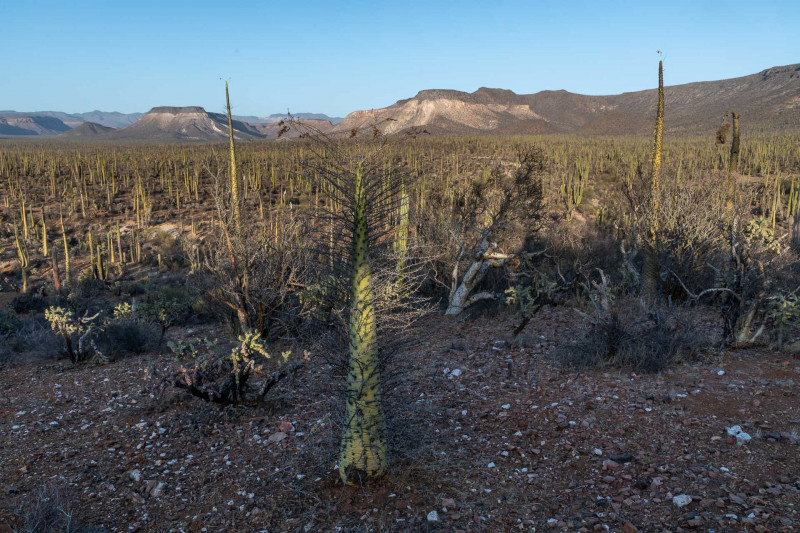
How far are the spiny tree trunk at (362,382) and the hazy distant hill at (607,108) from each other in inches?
2514

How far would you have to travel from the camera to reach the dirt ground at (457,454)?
3857 mm

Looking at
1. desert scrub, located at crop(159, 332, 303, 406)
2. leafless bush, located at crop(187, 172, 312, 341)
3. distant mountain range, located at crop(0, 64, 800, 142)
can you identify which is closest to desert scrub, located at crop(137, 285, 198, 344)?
leafless bush, located at crop(187, 172, 312, 341)

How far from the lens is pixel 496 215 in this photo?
1055 centimetres

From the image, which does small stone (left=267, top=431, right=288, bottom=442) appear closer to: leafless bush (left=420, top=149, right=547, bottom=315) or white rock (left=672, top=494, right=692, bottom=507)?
white rock (left=672, top=494, right=692, bottom=507)

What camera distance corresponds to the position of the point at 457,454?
15.3 ft

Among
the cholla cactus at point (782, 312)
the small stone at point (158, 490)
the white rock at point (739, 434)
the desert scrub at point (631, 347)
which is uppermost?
the cholla cactus at point (782, 312)

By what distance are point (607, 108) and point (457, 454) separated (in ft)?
397

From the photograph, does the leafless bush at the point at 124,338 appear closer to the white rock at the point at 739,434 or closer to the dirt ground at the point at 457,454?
the dirt ground at the point at 457,454

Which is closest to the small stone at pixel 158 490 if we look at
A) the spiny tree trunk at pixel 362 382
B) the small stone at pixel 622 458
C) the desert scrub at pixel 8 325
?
the spiny tree trunk at pixel 362 382

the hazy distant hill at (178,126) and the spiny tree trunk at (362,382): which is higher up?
the hazy distant hill at (178,126)

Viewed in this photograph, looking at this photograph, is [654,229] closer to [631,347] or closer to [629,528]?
[631,347]

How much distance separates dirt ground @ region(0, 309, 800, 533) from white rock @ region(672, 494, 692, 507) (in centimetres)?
1

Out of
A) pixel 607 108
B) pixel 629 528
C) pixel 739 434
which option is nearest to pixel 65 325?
pixel 629 528

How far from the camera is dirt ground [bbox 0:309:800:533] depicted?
3857 millimetres
